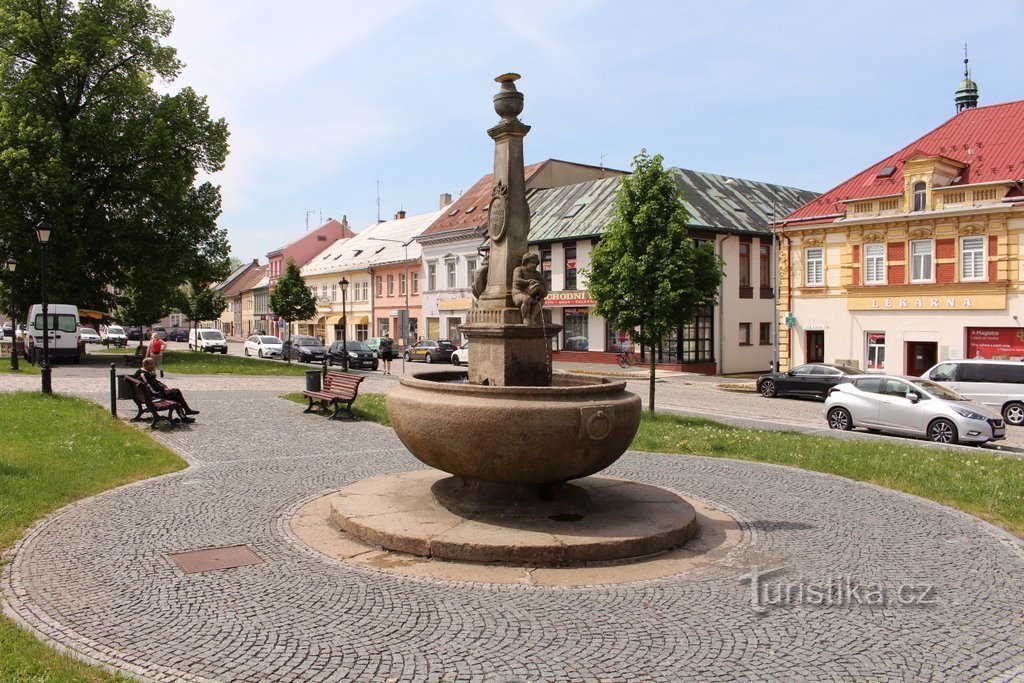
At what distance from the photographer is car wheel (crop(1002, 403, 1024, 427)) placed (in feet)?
65.4

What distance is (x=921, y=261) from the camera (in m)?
29.2

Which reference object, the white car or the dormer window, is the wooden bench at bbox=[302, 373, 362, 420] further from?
the white car

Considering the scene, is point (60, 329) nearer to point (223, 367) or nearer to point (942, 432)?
point (223, 367)

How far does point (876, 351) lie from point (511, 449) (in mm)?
28200

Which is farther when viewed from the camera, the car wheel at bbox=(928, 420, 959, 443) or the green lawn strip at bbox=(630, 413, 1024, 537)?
the car wheel at bbox=(928, 420, 959, 443)

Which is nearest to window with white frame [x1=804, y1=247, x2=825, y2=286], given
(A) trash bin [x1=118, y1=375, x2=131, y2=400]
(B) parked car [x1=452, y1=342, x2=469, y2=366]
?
(B) parked car [x1=452, y1=342, x2=469, y2=366]

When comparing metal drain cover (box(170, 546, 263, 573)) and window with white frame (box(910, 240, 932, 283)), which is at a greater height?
window with white frame (box(910, 240, 932, 283))

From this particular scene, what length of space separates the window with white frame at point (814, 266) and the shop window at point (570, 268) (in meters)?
12.4

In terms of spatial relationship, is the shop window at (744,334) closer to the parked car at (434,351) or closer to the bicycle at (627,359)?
the bicycle at (627,359)

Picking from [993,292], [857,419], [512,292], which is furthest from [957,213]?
[512,292]

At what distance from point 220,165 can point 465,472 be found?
33.1 meters

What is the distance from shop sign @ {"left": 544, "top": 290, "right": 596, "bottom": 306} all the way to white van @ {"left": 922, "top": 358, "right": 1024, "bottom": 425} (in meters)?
20.8

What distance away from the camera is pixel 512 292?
333 inches

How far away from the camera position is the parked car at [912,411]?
15961 mm
